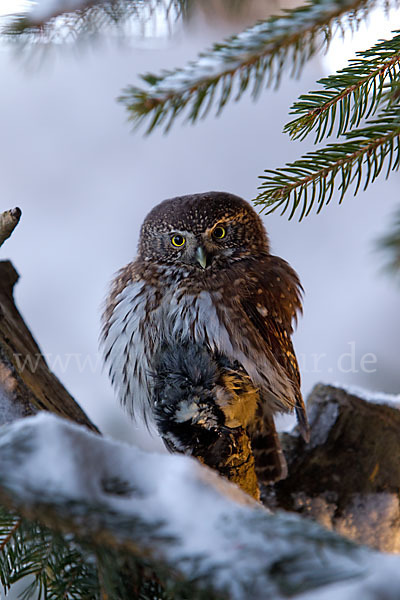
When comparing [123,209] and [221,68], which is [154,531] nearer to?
[221,68]

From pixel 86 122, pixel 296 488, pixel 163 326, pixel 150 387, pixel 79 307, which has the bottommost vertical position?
pixel 296 488

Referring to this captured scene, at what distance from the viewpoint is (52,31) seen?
598mm

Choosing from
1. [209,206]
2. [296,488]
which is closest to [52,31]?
[209,206]

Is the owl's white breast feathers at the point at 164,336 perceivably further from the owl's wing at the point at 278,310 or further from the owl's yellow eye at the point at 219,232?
the owl's yellow eye at the point at 219,232

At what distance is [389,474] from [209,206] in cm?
81

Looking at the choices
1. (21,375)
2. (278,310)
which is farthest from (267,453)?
(21,375)

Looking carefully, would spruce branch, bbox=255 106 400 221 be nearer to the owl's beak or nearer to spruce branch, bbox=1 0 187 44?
spruce branch, bbox=1 0 187 44

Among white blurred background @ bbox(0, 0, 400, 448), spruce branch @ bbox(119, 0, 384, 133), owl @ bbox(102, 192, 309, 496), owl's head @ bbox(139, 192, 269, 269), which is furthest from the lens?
white blurred background @ bbox(0, 0, 400, 448)

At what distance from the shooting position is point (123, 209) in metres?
2.02

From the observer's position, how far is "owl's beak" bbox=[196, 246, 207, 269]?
1.05m

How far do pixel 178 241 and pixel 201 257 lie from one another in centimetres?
7

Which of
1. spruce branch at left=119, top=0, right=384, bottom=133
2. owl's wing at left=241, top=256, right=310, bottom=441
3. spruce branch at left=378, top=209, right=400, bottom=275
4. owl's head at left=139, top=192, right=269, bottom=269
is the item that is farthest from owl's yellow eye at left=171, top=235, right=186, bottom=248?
spruce branch at left=378, top=209, right=400, bottom=275

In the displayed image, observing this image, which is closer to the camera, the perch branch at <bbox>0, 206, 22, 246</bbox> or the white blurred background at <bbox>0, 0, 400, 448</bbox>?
the perch branch at <bbox>0, 206, 22, 246</bbox>

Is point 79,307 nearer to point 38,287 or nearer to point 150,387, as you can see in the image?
point 38,287
